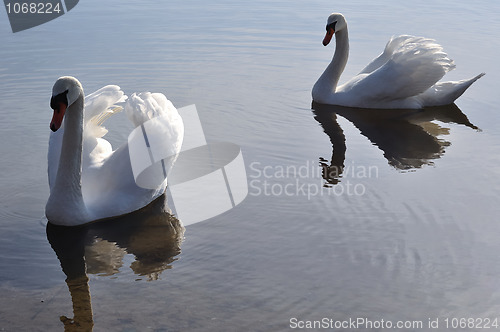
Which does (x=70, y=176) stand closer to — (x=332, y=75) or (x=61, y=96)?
(x=61, y=96)

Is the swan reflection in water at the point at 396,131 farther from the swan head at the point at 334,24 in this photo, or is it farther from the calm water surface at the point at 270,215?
the swan head at the point at 334,24

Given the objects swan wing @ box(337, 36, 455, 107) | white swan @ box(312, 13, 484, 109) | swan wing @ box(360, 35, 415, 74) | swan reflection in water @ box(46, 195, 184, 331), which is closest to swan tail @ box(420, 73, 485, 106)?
white swan @ box(312, 13, 484, 109)

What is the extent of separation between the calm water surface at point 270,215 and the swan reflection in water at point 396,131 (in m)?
0.03

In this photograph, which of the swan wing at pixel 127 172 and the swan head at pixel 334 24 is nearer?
the swan wing at pixel 127 172

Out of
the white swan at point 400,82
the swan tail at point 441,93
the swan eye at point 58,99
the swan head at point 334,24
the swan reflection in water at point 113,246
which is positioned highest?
the swan eye at point 58,99

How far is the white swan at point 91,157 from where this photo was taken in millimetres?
5996

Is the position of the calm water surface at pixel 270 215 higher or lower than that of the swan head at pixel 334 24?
lower

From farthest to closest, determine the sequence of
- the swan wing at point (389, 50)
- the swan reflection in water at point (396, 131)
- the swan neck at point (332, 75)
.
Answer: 1. the swan wing at point (389, 50)
2. the swan neck at point (332, 75)
3. the swan reflection in water at point (396, 131)

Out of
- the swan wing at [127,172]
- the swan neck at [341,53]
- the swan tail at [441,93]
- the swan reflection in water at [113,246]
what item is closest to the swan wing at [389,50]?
the swan neck at [341,53]

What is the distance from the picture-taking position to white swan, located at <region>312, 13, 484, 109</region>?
9.97 m

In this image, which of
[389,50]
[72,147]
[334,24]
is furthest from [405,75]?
[72,147]

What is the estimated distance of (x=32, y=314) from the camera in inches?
190

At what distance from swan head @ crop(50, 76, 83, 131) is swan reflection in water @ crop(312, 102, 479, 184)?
113 inches

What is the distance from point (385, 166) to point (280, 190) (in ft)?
4.83
